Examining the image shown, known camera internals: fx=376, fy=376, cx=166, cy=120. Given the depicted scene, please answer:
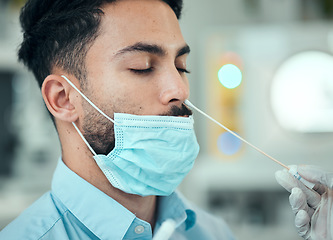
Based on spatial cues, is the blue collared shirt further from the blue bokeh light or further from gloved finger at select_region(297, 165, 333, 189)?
the blue bokeh light

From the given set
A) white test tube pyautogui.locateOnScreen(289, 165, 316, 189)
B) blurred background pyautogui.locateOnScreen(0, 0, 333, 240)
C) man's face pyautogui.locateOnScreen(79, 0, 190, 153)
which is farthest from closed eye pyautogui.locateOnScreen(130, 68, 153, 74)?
→ blurred background pyautogui.locateOnScreen(0, 0, 333, 240)

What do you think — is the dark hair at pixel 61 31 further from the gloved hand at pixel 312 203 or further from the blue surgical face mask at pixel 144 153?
the gloved hand at pixel 312 203

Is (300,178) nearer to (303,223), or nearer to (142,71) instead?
(303,223)

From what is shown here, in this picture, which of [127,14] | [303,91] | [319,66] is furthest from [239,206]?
[127,14]

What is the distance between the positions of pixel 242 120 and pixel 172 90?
1542mm

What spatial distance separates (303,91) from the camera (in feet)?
7.68

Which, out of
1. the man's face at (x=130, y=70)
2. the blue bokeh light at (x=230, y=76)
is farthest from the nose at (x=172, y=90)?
the blue bokeh light at (x=230, y=76)

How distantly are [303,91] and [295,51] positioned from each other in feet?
0.91

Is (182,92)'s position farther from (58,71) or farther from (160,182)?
(58,71)

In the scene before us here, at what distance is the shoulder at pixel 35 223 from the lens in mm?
937

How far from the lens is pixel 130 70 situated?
1.00m

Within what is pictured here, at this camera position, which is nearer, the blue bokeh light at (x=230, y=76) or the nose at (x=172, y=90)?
the nose at (x=172, y=90)

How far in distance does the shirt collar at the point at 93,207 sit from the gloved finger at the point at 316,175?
0.45m

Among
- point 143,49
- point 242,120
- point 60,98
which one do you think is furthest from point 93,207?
point 242,120
